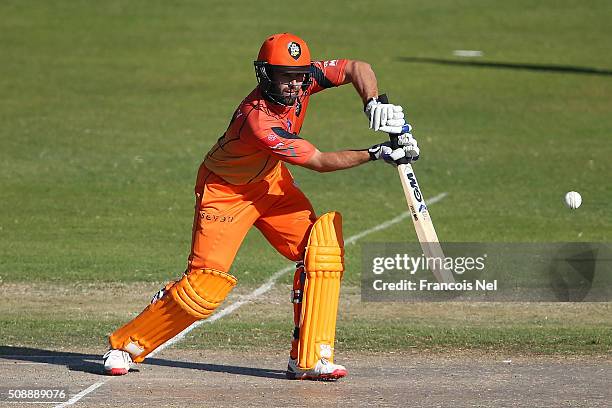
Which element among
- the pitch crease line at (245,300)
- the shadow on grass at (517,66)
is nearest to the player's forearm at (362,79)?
the pitch crease line at (245,300)

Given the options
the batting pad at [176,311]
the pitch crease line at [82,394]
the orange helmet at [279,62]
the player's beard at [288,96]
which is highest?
the orange helmet at [279,62]

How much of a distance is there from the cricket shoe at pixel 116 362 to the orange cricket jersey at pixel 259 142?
129cm

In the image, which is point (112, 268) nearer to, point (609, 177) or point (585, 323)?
point (585, 323)

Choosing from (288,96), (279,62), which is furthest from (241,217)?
(279,62)

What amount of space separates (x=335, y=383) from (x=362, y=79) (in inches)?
77.0

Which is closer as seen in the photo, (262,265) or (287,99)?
(287,99)

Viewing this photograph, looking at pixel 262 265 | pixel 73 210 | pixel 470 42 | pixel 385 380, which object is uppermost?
pixel 470 42

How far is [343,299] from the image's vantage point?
11.0 m

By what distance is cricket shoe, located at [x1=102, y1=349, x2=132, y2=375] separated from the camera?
8.07 metres

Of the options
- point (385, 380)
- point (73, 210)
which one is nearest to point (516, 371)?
point (385, 380)

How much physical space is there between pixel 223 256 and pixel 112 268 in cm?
432

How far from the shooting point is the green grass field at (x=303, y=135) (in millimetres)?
10562

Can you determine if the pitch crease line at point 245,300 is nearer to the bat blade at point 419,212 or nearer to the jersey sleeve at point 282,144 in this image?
the jersey sleeve at point 282,144

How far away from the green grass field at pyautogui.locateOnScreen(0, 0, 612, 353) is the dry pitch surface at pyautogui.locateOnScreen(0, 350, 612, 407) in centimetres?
51
